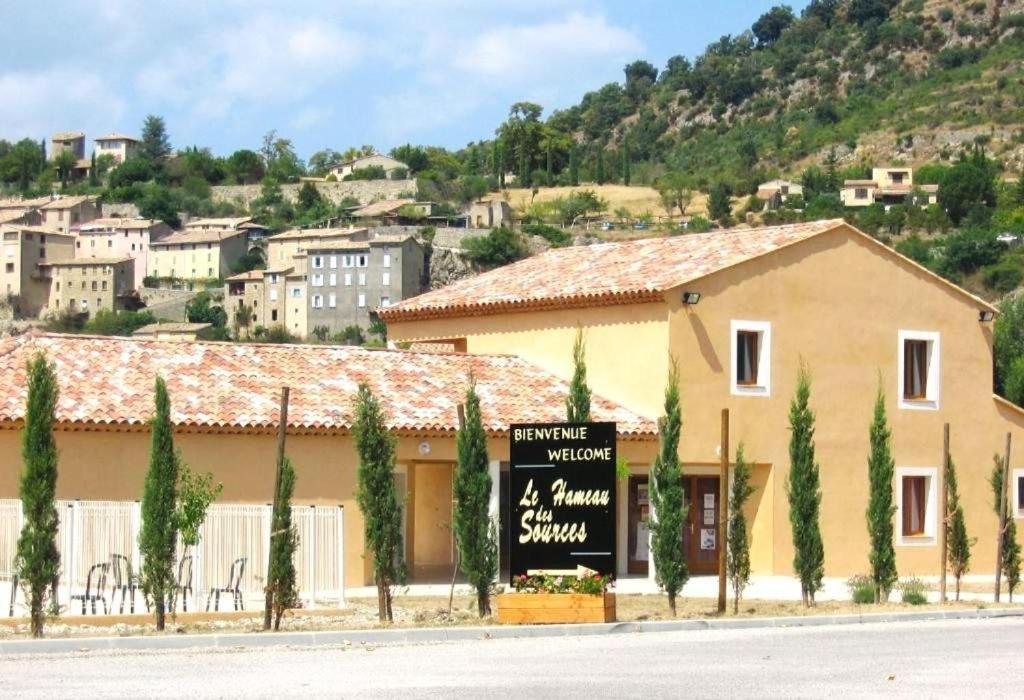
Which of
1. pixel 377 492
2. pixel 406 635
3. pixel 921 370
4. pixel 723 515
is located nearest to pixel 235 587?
pixel 377 492

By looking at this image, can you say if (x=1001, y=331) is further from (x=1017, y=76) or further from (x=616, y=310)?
(x=1017, y=76)

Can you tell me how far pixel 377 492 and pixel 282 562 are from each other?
1.68 meters

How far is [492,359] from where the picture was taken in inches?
1341

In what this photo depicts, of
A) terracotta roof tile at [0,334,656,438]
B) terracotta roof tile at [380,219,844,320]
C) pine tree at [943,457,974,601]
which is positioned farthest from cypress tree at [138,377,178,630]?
terracotta roof tile at [380,219,844,320]

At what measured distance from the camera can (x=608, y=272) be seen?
34625mm

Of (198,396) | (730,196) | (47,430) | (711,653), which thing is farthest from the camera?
(730,196)

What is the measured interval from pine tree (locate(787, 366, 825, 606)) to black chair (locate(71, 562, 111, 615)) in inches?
372

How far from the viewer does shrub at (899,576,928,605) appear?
2662cm

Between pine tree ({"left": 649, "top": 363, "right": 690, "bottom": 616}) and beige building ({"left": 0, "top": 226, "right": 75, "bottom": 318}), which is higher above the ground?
beige building ({"left": 0, "top": 226, "right": 75, "bottom": 318})

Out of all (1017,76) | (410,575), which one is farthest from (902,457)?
(1017,76)

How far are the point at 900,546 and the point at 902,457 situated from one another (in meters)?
1.68

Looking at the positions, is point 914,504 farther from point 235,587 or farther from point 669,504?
point 235,587

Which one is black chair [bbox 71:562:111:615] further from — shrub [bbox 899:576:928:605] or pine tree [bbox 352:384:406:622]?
shrub [bbox 899:576:928:605]

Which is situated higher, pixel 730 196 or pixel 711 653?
pixel 730 196
